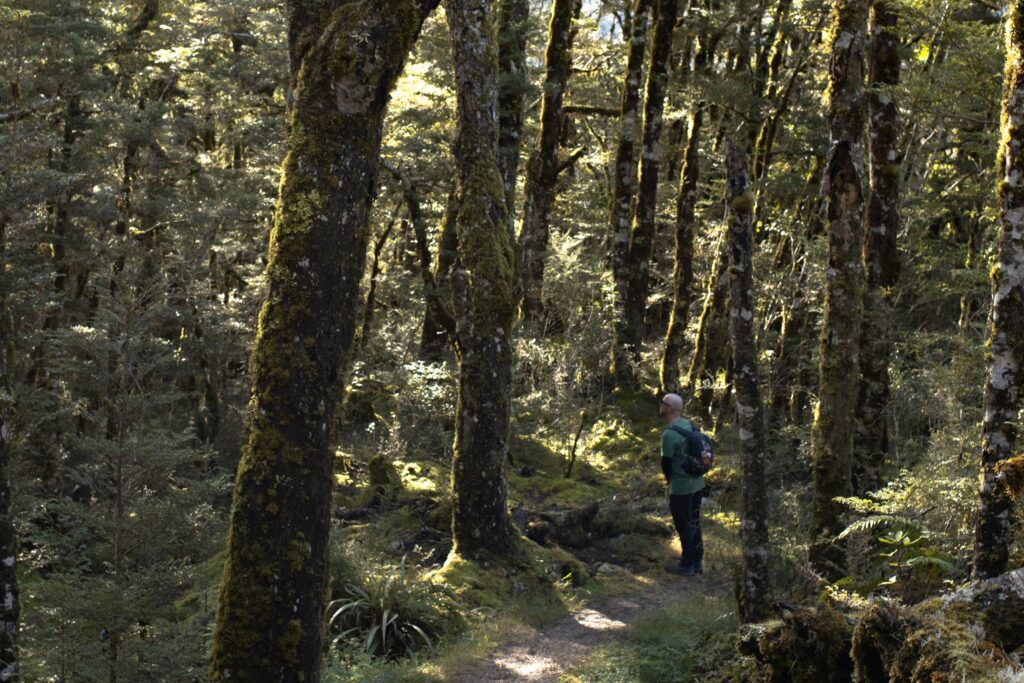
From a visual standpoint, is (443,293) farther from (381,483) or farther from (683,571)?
(683,571)

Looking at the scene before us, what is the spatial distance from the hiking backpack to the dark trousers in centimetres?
35

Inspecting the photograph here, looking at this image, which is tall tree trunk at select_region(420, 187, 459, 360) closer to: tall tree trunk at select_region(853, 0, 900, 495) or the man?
the man

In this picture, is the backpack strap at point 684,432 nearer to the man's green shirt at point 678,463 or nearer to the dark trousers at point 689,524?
the man's green shirt at point 678,463

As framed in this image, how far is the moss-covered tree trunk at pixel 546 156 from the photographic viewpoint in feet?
52.5

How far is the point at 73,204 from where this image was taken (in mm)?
22891

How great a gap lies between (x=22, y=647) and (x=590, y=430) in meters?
11.8

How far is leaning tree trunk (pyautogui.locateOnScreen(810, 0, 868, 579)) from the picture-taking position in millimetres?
8492

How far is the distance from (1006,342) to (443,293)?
8300 mm

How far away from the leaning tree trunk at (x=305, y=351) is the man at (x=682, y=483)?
6.50m

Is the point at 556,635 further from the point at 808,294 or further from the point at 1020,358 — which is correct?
the point at 808,294

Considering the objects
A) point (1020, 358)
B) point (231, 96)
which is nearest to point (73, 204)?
point (231, 96)

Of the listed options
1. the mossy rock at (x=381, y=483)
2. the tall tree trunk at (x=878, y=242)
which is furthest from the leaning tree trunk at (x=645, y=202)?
the tall tree trunk at (x=878, y=242)

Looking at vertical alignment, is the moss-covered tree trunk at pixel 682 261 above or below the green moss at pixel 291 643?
above

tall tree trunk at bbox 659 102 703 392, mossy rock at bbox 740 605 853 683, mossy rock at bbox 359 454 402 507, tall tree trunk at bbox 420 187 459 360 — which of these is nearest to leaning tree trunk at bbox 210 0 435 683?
mossy rock at bbox 740 605 853 683
